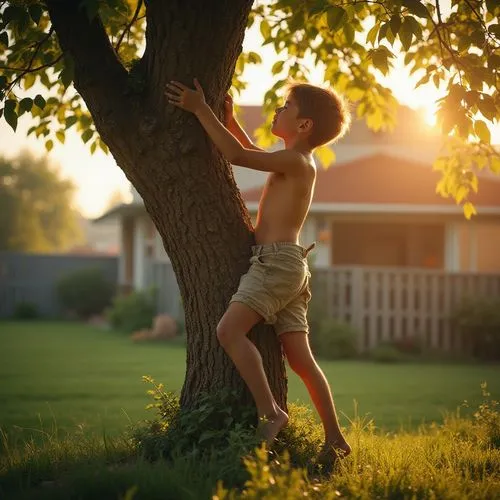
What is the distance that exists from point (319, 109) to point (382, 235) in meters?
22.0

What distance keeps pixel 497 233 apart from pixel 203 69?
19.0 m

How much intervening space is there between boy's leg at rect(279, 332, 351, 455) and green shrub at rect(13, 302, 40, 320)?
64.4ft

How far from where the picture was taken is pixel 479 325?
12344mm

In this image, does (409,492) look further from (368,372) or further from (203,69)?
(368,372)

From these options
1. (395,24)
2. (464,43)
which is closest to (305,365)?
(395,24)

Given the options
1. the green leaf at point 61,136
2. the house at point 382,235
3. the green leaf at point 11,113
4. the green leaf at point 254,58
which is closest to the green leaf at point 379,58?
the green leaf at point 11,113

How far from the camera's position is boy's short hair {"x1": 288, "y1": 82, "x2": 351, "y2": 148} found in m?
4.39

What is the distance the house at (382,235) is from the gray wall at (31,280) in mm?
2201

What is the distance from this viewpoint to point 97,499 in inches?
126

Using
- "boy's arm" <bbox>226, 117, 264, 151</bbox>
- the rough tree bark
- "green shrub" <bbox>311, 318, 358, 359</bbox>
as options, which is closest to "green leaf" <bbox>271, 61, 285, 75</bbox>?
"boy's arm" <bbox>226, 117, 264, 151</bbox>

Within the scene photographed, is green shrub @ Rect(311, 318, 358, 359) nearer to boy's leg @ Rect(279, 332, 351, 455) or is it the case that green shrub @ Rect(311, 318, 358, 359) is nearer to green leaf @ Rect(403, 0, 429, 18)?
boy's leg @ Rect(279, 332, 351, 455)

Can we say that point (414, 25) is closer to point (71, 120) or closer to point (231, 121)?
point (231, 121)

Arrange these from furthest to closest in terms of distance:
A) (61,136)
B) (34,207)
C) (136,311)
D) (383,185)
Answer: (34,207), (383,185), (136,311), (61,136)

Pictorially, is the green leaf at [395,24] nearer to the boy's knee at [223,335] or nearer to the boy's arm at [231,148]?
the boy's arm at [231,148]
